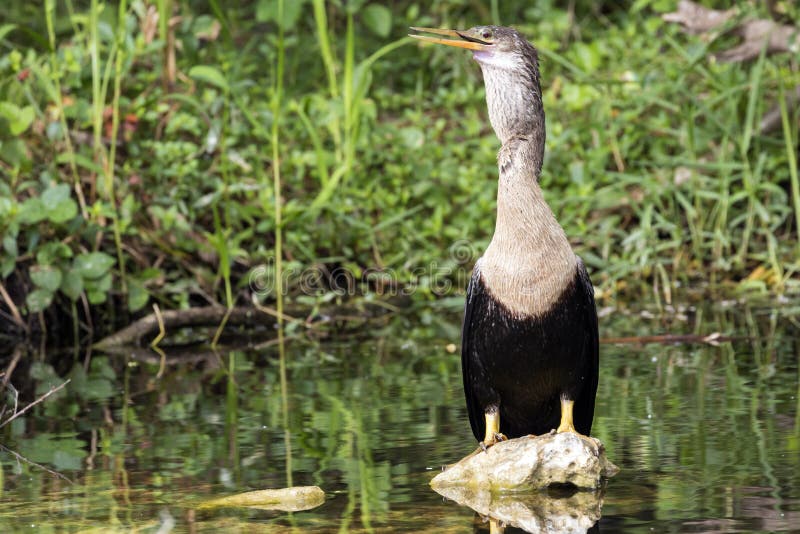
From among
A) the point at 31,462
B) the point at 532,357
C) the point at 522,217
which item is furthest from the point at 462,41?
the point at 31,462

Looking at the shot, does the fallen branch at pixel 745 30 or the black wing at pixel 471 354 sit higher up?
the fallen branch at pixel 745 30

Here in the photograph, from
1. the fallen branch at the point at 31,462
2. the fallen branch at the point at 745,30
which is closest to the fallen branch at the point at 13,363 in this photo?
the fallen branch at the point at 31,462

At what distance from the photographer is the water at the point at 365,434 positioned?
3.72 m

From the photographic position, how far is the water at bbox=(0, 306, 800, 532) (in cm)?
372

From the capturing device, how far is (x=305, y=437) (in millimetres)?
4836

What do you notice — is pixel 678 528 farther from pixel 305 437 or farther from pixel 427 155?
pixel 427 155

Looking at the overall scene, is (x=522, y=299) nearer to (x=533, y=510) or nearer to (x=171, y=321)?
(x=533, y=510)

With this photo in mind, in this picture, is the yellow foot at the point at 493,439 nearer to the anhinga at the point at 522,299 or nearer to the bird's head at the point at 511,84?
the anhinga at the point at 522,299

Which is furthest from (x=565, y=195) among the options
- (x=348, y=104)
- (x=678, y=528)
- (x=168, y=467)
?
(x=678, y=528)

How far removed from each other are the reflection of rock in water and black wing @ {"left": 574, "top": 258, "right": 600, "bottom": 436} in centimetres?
54

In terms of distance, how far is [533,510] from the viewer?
12.3 ft

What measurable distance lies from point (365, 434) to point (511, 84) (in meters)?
1.40

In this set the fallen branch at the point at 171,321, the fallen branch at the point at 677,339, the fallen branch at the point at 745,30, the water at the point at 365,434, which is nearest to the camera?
the water at the point at 365,434

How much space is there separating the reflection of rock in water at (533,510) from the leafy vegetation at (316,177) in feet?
10.3
